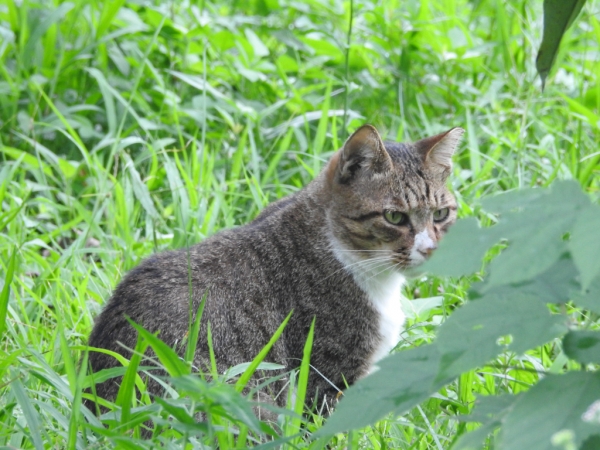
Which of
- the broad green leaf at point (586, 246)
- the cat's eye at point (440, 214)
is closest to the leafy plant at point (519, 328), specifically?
the broad green leaf at point (586, 246)

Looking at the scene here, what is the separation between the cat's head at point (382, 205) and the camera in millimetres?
3156

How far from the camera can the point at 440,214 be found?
3.35 metres

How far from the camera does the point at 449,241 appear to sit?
1.32 metres

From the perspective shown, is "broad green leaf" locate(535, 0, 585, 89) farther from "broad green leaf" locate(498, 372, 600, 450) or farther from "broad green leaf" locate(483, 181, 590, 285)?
"broad green leaf" locate(498, 372, 600, 450)

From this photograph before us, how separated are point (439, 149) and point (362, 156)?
39cm

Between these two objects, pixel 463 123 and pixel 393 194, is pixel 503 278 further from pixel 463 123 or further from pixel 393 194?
pixel 463 123

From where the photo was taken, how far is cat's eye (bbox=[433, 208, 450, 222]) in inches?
131

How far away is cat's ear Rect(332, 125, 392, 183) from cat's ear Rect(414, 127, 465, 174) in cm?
23

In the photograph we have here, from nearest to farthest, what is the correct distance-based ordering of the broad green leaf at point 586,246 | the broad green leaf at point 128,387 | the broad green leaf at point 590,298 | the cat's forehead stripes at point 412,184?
the broad green leaf at point 586,246 < the broad green leaf at point 590,298 < the broad green leaf at point 128,387 < the cat's forehead stripes at point 412,184

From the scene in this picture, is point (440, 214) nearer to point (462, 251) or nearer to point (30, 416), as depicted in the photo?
point (30, 416)

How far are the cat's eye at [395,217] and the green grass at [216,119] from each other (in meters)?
0.40

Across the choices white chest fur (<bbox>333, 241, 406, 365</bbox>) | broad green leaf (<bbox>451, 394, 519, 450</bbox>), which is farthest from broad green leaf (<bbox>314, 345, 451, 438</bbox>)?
white chest fur (<bbox>333, 241, 406, 365</bbox>)

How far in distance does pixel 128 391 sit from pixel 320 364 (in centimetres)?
100

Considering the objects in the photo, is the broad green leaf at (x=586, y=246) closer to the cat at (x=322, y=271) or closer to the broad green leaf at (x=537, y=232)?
the broad green leaf at (x=537, y=232)
